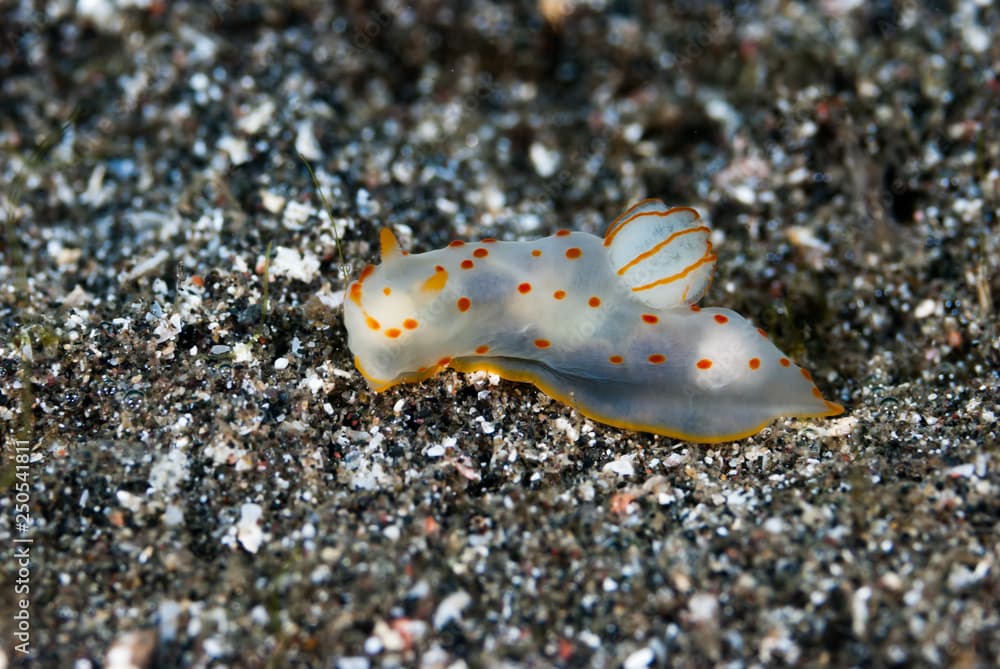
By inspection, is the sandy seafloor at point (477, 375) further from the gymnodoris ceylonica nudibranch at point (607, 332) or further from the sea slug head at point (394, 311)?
the sea slug head at point (394, 311)

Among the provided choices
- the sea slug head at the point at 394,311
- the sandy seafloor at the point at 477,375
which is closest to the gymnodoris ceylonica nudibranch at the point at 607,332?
the sea slug head at the point at 394,311

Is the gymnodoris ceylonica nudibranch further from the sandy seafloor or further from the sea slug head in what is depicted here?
the sandy seafloor

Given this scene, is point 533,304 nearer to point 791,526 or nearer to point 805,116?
point 791,526

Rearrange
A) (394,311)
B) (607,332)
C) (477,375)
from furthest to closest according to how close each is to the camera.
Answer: (477,375), (607,332), (394,311)

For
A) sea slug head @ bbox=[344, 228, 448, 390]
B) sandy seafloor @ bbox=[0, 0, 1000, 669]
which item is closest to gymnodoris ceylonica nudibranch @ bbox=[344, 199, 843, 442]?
sea slug head @ bbox=[344, 228, 448, 390]

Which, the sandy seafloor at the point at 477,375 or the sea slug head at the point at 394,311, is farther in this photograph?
the sea slug head at the point at 394,311

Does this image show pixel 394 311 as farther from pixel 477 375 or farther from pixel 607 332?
pixel 607 332

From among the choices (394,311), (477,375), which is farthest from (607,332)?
(394,311)
